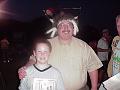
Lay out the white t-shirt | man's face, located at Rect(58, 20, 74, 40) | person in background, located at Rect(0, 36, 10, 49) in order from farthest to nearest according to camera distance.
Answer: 1. person in background, located at Rect(0, 36, 10, 49)
2. man's face, located at Rect(58, 20, 74, 40)
3. the white t-shirt

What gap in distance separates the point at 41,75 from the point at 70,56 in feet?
1.95

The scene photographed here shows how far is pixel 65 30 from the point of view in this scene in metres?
3.86

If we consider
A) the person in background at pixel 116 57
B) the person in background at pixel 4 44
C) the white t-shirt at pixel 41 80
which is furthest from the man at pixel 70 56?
the person in background at pixel 4 44

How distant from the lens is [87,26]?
39.4ft

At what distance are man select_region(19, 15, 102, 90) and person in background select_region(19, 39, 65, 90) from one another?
370 millimetres

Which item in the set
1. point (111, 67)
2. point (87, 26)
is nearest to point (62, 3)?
point (87, 26)

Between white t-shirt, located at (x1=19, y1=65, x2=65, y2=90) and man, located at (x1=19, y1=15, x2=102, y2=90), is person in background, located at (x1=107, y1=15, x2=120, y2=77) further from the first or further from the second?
white t-shirt, located at (x1=19, y1=65, x2=65, y2=90)

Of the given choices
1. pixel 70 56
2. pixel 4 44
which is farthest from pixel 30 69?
pixel 4 44

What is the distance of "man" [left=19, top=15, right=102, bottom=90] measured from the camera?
12.9ft

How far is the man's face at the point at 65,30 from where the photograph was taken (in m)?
3.87

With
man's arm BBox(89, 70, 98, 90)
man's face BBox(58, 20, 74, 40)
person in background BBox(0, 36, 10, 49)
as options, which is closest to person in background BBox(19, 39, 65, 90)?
man's face BBox(58, 20, 74, 40)

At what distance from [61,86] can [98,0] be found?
926 centimetres

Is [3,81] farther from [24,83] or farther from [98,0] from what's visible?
[98,0]

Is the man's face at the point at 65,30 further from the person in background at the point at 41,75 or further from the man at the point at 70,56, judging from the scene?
the person in background at the point at 41,75
